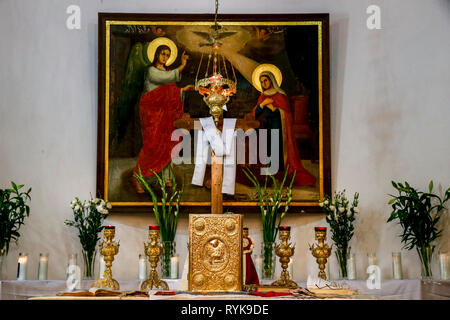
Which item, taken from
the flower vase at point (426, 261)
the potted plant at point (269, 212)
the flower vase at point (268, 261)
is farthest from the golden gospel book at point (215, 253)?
the flower vase at point (426, 261)

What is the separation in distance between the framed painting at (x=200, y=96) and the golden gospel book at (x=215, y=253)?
9.43 feet

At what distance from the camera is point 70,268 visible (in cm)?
635

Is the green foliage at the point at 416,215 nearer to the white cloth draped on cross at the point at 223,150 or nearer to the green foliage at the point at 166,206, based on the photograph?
the white cloth draped on cross at the point at 223,150

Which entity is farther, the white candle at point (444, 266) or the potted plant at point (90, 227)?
the potted plant at point (90, 227)

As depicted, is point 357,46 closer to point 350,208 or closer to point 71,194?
point 350,208

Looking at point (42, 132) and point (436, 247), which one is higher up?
point (42, 132)

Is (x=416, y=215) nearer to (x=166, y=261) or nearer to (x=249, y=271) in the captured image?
(x=249, y=271)

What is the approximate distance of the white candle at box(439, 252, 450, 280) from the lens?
248 inches

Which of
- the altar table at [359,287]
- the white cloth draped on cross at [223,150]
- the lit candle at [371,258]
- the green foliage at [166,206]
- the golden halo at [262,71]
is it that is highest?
the golden halo at [262,71]

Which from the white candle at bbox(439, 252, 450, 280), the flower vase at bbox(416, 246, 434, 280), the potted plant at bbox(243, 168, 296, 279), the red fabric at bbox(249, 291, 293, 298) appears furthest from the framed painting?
the red fabric at bbox(249, 291, 293, 298)

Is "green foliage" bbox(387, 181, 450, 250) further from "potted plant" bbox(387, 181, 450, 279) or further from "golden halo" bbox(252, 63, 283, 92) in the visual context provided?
Answer: "golden halo" bbox(252, 63, 283, 92)

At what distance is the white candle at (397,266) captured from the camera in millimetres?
6473

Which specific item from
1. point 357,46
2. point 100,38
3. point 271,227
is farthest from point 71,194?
point 357,46

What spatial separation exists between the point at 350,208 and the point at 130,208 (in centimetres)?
263
